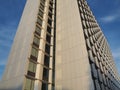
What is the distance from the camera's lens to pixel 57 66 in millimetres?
27562

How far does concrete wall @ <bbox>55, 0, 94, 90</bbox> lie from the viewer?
76.2 ft

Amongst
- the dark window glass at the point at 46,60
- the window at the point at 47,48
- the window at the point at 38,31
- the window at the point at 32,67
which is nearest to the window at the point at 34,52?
the window at the point at 32,67

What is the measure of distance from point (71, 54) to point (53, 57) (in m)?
4.94

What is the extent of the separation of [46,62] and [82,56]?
8062 millimetres

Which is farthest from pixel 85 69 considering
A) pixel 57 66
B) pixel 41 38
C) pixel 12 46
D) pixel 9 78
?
pixel 12 46

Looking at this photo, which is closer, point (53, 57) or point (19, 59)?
point (19, 59)

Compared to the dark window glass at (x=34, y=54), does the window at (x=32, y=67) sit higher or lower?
lower

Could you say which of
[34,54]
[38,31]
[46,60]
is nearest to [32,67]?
[34,54]

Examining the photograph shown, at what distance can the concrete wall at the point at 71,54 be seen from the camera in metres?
23.2

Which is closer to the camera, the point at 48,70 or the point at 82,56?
the point at 82,56

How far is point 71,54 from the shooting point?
1057 inches

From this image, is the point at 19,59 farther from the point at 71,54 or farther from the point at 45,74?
the point at 71,54

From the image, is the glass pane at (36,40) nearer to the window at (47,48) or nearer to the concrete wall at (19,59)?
the concrete wall at (19,59)

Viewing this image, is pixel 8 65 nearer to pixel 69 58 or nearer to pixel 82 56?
pixel 69 58
